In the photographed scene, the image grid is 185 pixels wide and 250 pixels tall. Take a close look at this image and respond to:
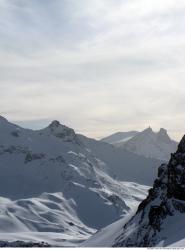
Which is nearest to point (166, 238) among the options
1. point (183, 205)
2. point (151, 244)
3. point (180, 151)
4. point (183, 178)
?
point (151, 244)

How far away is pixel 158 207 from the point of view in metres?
172

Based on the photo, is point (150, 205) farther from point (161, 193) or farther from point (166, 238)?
point (166, 238)

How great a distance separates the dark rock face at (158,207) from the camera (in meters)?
164

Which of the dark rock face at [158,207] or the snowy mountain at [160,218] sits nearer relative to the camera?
the snowy mountain at [160,218]

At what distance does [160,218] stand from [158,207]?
640 cm

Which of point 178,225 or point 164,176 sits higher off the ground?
point 164,176

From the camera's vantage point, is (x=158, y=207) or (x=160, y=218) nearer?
(x=160, y=218)

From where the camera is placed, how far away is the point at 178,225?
156m

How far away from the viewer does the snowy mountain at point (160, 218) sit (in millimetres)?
156750

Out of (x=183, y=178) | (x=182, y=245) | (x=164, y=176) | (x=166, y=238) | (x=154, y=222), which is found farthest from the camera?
(x=164, y=176)

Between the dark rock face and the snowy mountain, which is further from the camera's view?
the dark rock face

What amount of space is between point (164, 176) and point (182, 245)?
74191 millimetres

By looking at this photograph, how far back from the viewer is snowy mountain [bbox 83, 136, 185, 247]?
15675 centimetres

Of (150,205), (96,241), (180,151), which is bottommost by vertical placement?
(96,241)
